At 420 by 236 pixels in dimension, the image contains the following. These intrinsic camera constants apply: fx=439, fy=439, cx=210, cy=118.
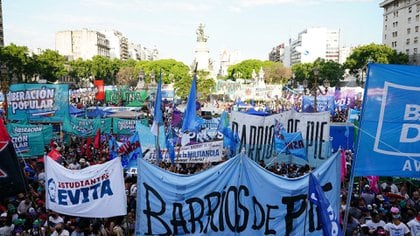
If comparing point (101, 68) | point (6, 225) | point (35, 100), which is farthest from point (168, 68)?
point (6, 225)

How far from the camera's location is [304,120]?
1333 cm

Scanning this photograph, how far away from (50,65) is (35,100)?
60376 millimetres

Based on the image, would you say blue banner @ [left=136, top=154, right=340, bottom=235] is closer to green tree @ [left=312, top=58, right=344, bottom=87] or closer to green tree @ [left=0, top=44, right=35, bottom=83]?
green tree @ [left=0, top=44, right=35, bottom=83]

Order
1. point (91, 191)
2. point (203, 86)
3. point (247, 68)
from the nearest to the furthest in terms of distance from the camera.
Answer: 1. point (91, 191)
2. point (203, 86)
3. point (247, 68)

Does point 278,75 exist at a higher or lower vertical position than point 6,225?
higher

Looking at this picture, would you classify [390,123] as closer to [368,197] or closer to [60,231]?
[368,197]

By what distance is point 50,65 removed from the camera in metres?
73.7

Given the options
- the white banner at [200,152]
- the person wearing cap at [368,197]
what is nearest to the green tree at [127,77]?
the white banner at [200,152]

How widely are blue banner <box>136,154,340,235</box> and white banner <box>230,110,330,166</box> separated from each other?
600cm

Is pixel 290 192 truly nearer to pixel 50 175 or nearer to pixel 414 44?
pixel 50 175

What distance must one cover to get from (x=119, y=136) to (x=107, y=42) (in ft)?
431

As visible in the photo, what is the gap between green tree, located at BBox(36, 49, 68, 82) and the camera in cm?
7062

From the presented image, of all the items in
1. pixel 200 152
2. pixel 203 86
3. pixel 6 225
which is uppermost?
pixel 203 86

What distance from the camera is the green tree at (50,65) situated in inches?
2781
